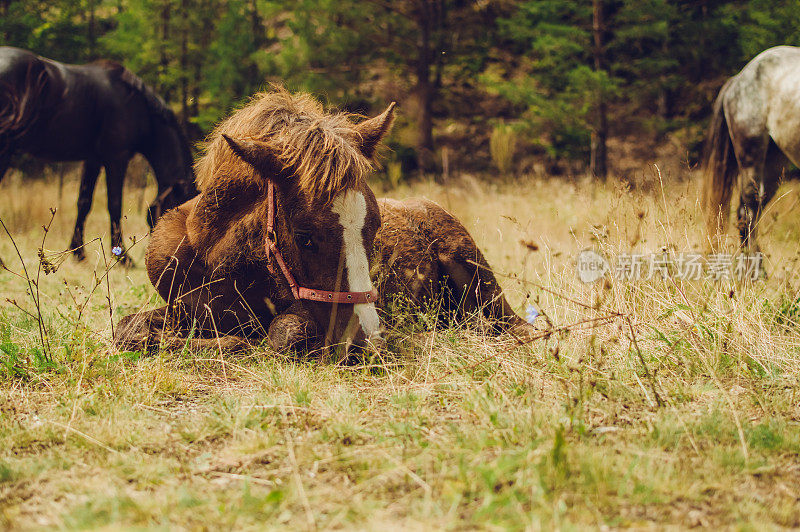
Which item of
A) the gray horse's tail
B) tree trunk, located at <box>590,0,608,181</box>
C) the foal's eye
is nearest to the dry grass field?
the foal's eye

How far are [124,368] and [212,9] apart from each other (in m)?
13.0

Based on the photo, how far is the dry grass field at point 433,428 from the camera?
1.83 meters

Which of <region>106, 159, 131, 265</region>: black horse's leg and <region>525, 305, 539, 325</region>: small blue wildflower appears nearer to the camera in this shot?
<region>525, 305, 539, 325</region>: small blue wildflower

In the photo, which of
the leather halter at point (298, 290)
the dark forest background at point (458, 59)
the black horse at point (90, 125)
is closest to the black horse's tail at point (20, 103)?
the black horse at point (90, 125)

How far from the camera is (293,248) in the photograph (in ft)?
9.61

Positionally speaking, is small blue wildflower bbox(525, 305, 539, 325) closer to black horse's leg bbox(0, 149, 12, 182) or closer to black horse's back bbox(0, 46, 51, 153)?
black horse's back bbox(0, 46, 51, 153)

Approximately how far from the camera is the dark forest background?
1126 centimetres

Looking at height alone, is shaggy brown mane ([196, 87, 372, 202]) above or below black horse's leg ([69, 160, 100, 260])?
above

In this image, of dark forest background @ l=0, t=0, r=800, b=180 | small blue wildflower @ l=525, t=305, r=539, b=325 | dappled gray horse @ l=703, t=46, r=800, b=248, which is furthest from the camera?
dark forest background @ l=0, t=0, r=800, b=180

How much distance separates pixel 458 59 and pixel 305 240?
39.6 feet

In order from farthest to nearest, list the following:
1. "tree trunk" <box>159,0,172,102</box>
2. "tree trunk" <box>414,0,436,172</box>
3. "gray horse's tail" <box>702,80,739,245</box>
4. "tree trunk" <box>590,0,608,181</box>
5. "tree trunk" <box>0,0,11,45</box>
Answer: "tree trunk" <box>159,0,172,102</box>, "tree trunk" <box>414,0,436,172</box>, "tree trunk" <box>590,0,608,181</box>, "tree trunk" <box>0,0,11,45</box>, "gray horse's tail" <box>702,80,739,245</box>

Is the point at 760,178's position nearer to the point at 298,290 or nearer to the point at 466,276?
the point at 466,276

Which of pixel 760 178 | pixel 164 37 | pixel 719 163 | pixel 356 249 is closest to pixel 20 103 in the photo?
pixel 356 249

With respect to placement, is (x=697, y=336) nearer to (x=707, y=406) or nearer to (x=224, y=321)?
(x=707, y=406)
